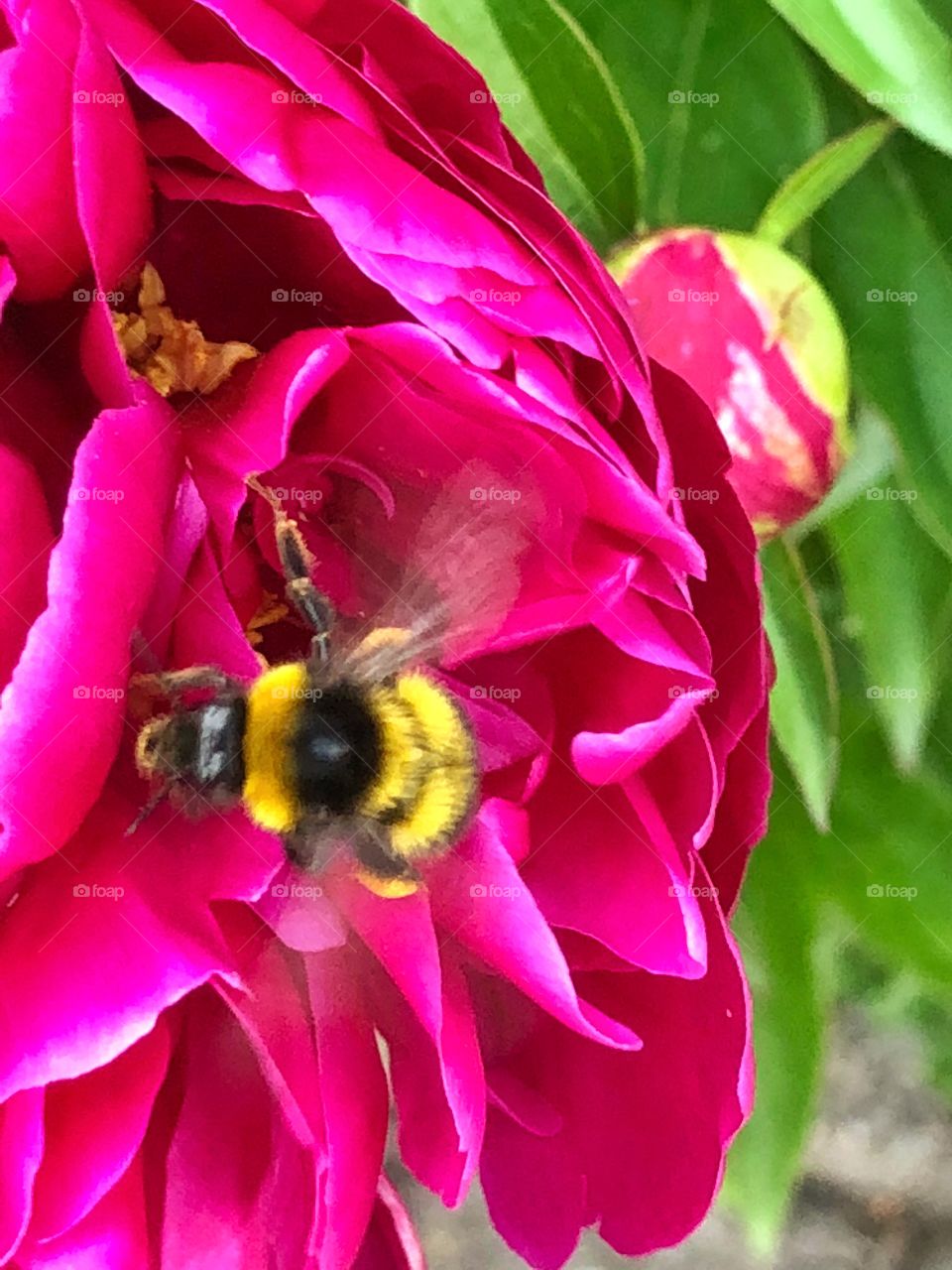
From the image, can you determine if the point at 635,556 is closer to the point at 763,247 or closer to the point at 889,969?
the point at 763,247

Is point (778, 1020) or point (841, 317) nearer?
point (841, 317)

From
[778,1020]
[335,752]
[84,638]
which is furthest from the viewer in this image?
[778,1020]

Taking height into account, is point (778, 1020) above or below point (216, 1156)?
below

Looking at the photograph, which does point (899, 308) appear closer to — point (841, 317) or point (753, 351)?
point (841, 317)

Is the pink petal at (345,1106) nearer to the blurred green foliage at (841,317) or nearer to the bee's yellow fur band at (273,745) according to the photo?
the bee's yellow fur band at (273,745)

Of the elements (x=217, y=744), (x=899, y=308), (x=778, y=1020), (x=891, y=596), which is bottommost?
(x=778, y=1020)

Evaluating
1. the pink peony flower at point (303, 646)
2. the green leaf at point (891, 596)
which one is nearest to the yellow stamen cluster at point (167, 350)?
the pink peony flower at point (303, 646)

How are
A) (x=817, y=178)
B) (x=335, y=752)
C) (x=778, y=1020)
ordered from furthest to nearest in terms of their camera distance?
(x=778, y=1020), (x=817, y=178), (x=335, y=752)

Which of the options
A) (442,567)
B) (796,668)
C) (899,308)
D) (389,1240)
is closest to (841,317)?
(899,308)
